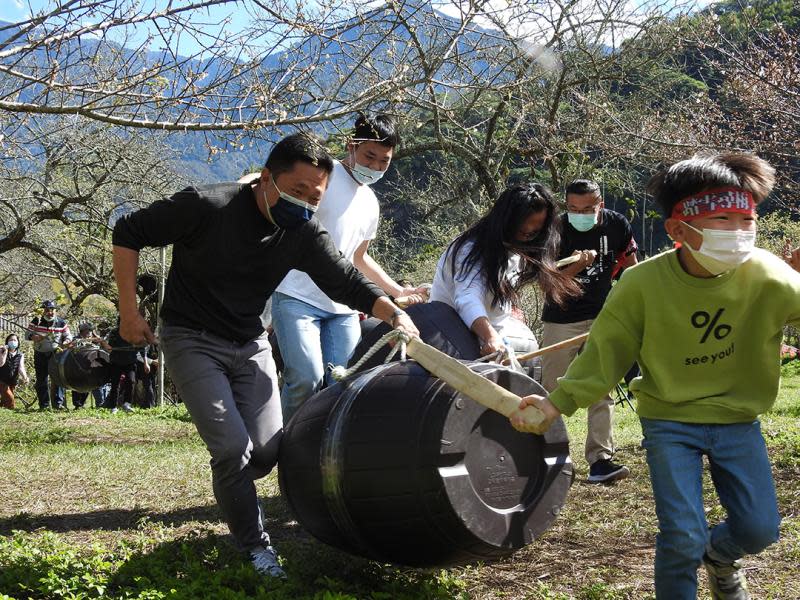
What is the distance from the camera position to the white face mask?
11.0 ft

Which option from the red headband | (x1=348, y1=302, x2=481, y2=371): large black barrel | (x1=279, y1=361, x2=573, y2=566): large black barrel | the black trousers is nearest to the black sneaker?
(x1=348, y1=302, x2=481, y2=371): large black barrel

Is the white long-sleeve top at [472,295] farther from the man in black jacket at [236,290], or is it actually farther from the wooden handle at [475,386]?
the wooden handle at [475,386]

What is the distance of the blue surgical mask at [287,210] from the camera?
4457 mm

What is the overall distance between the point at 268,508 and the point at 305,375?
1044 mm

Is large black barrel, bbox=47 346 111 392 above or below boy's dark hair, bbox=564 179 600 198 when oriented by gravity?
below

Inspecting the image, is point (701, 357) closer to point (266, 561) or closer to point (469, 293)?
point (469, 293)

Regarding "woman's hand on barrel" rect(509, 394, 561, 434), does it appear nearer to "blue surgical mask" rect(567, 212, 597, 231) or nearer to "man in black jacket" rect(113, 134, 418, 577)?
"man in black jacket" rect(113, 134, 418, 577)

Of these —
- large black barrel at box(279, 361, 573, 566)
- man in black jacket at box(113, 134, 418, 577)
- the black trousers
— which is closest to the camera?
large black barrel at box(279, 361, 573, 566)

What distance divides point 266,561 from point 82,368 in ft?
42.1

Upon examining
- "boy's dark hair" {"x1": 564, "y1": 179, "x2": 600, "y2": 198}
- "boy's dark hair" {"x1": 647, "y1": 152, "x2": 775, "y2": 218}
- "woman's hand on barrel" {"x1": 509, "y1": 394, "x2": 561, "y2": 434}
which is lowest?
"woman's hand on barrel" {"x1": 509, "y1": 394, "x2": 561, "y2": 434}

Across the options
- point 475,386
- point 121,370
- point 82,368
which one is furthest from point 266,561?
point 121,370

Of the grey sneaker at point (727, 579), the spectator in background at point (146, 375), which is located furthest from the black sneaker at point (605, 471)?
the spectator in background at point (146, 375)

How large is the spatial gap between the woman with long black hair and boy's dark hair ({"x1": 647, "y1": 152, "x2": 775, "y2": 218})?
1669mm

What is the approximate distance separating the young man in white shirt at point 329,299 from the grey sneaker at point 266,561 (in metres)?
1.10
